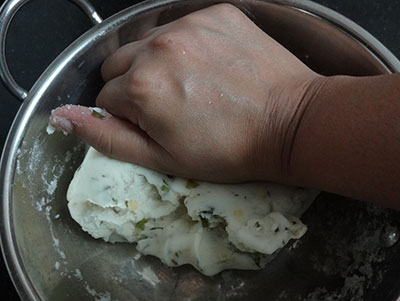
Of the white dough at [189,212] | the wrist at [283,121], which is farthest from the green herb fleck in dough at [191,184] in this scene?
the wrist at [283,121]

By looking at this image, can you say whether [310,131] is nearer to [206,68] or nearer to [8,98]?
[206,68]

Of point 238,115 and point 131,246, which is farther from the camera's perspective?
point 131,246

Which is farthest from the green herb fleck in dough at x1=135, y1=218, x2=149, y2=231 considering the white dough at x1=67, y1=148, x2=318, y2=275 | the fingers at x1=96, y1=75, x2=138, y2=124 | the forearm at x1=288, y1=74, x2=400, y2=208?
the forearm at x1=288, y1=74, x2=400, y2=208

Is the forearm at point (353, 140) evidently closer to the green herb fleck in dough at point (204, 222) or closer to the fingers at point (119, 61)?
the green herb fleck in dough at point (204, 222)

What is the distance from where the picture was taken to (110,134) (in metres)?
0.78

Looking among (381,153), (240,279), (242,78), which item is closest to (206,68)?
(242,78)

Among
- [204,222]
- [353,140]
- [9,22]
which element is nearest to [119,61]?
[9,22]

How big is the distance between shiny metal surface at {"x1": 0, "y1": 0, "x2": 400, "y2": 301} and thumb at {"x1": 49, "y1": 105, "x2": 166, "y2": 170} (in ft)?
0.27

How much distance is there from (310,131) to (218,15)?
0.27 meters

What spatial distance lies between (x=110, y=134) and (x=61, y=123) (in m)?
0.08

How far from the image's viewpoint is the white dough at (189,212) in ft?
2.55

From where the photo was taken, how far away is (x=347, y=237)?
2.66 feet

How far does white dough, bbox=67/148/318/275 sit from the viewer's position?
0.78 meters

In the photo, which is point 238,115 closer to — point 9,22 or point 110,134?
point 110,134
